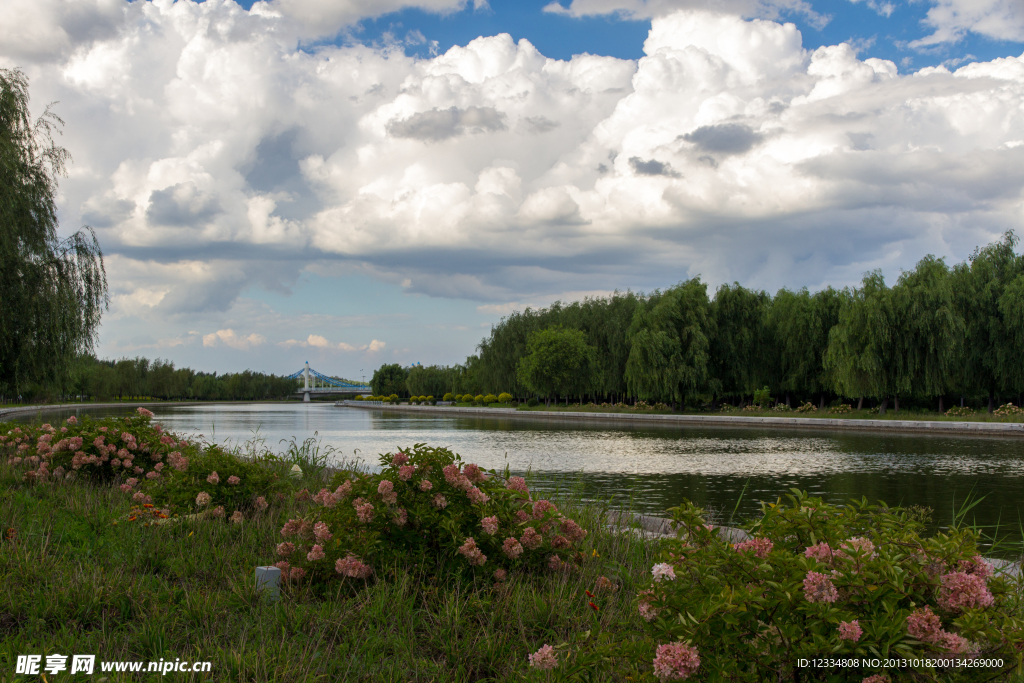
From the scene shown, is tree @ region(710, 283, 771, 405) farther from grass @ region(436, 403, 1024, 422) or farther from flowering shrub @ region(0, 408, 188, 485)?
flowering shrub @ region(0, 408, 188, 485)

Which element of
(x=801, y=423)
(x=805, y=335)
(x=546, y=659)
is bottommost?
(x=801, y=423)

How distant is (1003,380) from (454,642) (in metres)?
33.4

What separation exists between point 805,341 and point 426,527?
38.5m

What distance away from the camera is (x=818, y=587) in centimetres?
190

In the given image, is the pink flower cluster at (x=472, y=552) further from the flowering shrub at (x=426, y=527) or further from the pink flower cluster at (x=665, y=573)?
the pink flower cluster at (x=665, y=573)

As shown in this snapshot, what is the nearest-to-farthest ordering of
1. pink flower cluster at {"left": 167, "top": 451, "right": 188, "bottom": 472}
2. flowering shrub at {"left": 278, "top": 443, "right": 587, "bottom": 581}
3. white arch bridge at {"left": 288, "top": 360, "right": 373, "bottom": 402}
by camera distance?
flowering shrub at {"left": 278, "top": 443, "right": 587, "bottom": 581} < pink flower cluster at {"left": 167, "top": 451, "right": 188, "bottom": 472} < white arch bridge at {"left": 288, "top": 360, "right": 373, "bottom": 402}

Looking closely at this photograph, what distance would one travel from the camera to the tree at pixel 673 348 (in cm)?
3741

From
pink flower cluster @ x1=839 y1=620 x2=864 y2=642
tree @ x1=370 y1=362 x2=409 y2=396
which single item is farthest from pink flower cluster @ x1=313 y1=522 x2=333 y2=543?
tree @ x1=370 y1=362 x2=409 y2=396

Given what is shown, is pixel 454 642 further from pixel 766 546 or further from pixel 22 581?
pixel 22 581

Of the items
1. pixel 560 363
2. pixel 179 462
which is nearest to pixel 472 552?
pixel 179 462

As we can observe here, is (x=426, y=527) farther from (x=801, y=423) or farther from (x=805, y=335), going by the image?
(x=805, y=335)

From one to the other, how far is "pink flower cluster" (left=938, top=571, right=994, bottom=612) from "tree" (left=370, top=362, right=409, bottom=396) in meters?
107

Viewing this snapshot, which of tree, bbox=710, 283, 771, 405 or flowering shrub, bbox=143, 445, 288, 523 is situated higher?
tree, bbox=710, 283, 771, 405

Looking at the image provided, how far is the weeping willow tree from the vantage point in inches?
528
